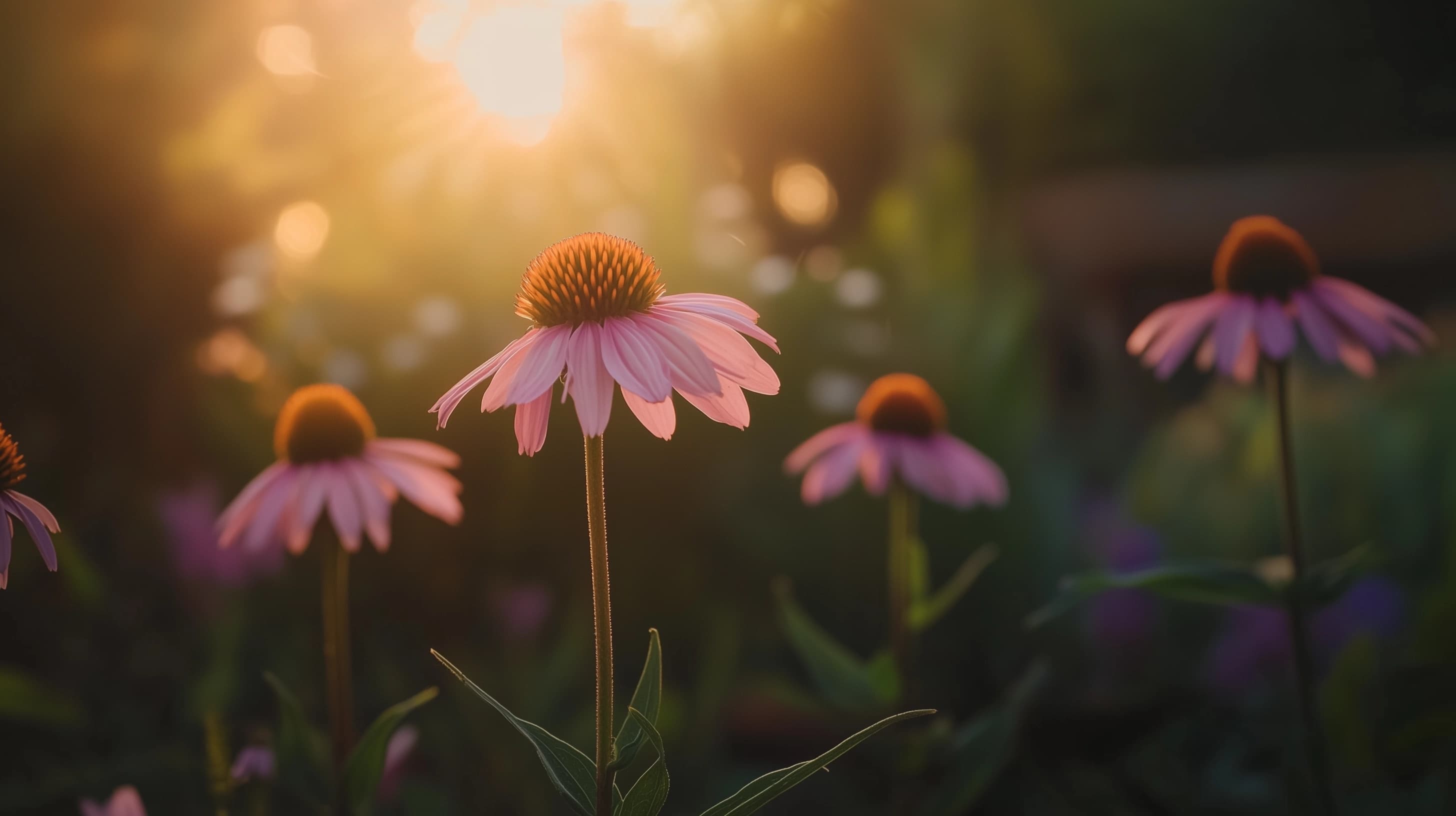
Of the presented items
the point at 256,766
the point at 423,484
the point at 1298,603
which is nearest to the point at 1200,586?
the point at 1298,603

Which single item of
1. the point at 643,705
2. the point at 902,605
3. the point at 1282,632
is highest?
the point at 643,705

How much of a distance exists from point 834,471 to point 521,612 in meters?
0.69

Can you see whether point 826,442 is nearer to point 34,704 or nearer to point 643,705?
point 643,705

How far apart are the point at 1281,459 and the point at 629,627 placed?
1.26 metres

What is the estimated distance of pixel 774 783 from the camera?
0.61m

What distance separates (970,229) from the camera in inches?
114

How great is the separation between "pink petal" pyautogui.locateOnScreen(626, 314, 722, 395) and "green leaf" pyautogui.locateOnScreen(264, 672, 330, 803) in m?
0.42

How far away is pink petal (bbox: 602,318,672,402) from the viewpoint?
61 centimetres

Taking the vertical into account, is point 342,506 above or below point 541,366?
below

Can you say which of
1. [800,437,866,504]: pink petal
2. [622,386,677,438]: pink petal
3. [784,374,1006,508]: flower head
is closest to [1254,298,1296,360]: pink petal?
[784,374,1006,508]: flower head

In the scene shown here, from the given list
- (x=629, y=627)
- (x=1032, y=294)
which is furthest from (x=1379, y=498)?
(x=629, y=627)

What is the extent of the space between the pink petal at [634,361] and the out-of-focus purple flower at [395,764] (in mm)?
384

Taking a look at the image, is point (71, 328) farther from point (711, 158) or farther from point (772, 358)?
point (711, 158)

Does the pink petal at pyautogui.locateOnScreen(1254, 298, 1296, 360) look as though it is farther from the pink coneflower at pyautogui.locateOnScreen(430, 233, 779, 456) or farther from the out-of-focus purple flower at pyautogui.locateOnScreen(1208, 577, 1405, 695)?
the out-of-focus purple flower at pyautogui.locateOnScreen(1208, 577, 1405, 695)
